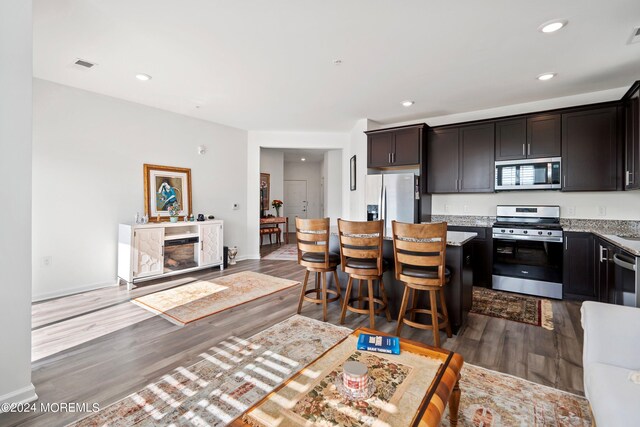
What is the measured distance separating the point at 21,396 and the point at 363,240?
8.49ft

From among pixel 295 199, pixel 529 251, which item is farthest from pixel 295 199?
pixel 529 251

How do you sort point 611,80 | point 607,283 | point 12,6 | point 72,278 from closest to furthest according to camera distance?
point 12,6 < point 607,283 < point 611,80 < point 72,278

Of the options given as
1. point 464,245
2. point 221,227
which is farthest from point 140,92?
point 464,245

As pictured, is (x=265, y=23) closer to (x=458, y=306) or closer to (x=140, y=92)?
(x=140, y=92)

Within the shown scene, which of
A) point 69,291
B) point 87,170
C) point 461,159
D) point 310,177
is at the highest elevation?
point 310,177

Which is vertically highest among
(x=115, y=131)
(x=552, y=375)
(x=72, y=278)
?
(x=115, y=131)

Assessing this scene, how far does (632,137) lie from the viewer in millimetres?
3258

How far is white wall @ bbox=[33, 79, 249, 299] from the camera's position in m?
3.66

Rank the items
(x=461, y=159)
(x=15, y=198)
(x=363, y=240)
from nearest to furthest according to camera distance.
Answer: (x=15, y=198), (x=363, y=240), (x=461, y=159)

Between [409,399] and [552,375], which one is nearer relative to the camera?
[409,399]

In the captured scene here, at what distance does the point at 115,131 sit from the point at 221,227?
7.07 ft

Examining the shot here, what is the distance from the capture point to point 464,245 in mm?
2828

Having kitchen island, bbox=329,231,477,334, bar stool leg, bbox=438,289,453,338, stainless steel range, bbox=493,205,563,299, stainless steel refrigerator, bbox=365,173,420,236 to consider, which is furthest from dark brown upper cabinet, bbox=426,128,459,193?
bar stool leg, bbox=438,289,453,338

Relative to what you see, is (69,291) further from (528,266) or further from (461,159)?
(528,266)
